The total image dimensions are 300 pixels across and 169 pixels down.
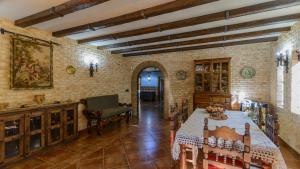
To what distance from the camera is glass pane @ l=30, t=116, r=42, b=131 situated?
135 inches

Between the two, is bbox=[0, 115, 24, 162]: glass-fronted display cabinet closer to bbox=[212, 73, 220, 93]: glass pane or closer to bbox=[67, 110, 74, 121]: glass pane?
bbox=[67, 110, 74, 121]: glass pane

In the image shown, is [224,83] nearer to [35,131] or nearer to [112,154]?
[112,154]

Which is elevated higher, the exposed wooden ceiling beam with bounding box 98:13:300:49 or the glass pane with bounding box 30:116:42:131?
the exposed wooden ceiling beam with bounding box 98:13:300:49

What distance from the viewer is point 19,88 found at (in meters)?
3.58

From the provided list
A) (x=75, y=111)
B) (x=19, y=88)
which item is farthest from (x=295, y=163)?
(x=19, y=88)

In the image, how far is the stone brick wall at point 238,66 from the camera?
5301mm

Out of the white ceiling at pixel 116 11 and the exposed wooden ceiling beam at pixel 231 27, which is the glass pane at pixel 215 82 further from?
the white ceiling at pixel 116 11

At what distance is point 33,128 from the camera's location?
347 centimetres

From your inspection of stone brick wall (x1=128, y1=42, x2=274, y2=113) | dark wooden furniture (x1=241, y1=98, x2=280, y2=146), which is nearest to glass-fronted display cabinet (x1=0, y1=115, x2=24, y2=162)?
dark wooden furniture (x1=241, y1=98, x2=280, y2=146)

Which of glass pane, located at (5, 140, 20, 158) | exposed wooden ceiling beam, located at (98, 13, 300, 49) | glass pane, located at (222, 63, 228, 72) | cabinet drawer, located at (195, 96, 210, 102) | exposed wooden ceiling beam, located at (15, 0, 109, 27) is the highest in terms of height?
exposed wooden ceiling beam, located at (98, 13, 300, 49)

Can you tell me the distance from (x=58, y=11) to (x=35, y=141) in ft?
8.86

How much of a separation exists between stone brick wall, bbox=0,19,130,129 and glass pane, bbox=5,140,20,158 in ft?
2.71

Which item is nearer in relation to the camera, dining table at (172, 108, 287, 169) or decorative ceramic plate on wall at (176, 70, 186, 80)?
dining table at (172, 108, 287, 169)

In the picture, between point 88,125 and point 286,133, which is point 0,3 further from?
point 286,133
